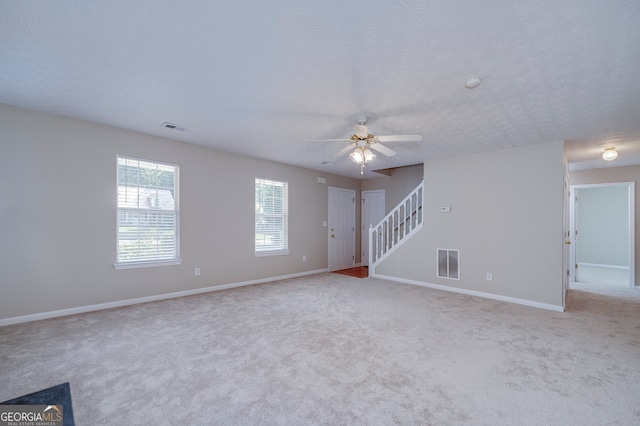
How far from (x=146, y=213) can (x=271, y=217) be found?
2.34 metres

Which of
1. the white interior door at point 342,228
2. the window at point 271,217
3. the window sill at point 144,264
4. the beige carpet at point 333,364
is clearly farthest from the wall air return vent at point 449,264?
the window sill at point 144,264

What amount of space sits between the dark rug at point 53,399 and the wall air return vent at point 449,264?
5243mm

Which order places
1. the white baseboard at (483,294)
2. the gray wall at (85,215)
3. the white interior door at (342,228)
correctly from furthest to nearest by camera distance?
the white interior door at (342,228) < the white baseboard at (483,294) < the gray wall at (85,215)

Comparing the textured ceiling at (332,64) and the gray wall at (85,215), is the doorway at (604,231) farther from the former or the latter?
the gray wall at (85,215)

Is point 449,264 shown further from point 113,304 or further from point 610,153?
point 113,304

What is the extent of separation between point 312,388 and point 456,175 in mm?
4503

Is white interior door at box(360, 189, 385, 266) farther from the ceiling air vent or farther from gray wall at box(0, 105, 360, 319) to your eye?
the ceiling air vent

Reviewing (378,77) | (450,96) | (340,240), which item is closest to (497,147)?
(450,96)

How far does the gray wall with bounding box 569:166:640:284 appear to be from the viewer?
5473 mm

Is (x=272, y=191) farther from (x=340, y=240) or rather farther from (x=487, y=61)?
(x=487, y=61)

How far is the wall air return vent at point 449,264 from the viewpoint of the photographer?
5.13 meters

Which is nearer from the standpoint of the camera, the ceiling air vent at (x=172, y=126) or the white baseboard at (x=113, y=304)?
the white baseboard at (x=113, y=304)

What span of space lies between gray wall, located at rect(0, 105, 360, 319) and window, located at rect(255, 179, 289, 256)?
426 millimetres

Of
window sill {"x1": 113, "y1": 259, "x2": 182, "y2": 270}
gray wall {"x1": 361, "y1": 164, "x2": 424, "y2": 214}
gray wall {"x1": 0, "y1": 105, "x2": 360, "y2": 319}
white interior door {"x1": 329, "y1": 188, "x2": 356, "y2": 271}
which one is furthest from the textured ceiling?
white interior door {"x1": 329, "y1": 188, "x2": 356, "y2": 271}
